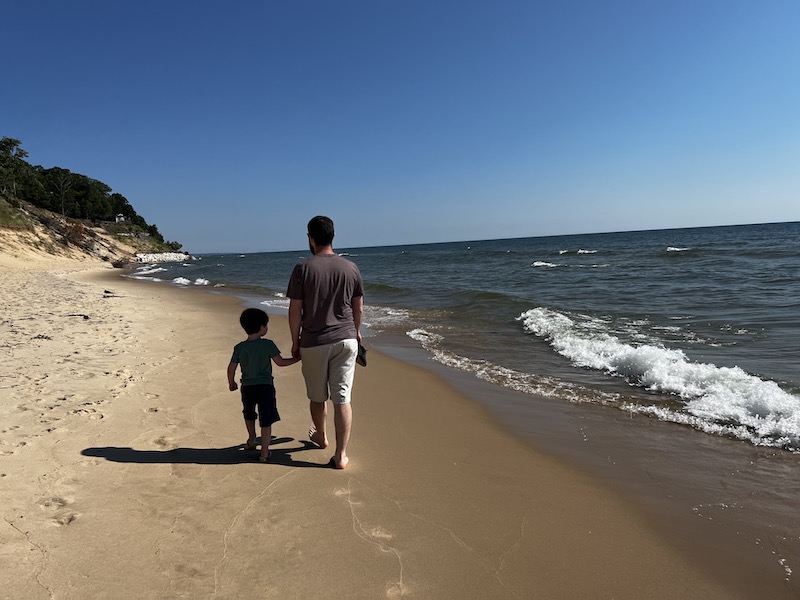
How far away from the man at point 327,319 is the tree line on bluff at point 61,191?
5963 centimetres

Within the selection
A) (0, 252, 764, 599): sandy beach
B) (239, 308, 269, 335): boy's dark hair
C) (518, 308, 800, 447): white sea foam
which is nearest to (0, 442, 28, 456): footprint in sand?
(0, 252, 764, 599): sandy beach

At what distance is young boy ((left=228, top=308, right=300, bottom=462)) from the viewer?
3689mm

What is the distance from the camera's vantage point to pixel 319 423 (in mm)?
4004

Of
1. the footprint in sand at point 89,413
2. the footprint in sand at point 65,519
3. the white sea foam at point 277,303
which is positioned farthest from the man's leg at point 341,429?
the white sea foam at point 277,303

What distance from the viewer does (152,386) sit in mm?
5508

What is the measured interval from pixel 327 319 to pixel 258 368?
748mm

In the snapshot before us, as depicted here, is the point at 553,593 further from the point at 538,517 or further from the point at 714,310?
the point at 714,310

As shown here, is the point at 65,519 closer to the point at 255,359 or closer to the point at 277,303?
the point at 255,359

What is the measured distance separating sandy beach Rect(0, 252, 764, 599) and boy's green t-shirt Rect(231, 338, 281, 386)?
2.28 ft

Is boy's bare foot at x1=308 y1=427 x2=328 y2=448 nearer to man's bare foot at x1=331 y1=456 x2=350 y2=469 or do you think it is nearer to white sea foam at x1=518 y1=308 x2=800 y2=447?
man's bare foot at x1=331 y1=456 x2=350 y2=469

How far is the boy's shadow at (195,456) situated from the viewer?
3662mm

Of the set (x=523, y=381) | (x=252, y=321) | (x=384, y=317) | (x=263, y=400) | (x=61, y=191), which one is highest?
(x=61, y=191)

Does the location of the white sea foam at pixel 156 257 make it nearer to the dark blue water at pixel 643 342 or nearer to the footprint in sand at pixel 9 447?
the dark blue water at pixel 643 342

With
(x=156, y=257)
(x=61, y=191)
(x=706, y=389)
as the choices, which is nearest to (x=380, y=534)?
(x=706, y=389)
